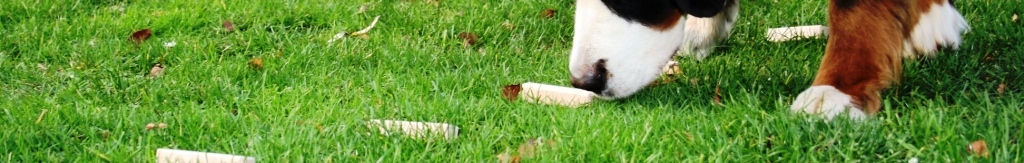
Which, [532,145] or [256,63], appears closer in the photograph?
[532,145]

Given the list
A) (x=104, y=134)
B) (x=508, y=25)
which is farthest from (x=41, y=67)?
(x=508, y=25)

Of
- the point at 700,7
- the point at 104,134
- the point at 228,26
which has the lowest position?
the point at 104,134

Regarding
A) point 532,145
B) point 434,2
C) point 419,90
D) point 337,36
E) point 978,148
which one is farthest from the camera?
point 434,2

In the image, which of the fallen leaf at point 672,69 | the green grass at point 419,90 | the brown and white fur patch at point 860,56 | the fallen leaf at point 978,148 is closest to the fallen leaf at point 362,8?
the green grass at point 419,90

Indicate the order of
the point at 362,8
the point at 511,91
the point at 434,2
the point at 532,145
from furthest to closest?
the point at 434,2, the point at 362,8, the point at 511,91, the point at 532,145

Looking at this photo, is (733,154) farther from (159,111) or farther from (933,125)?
(159,111)

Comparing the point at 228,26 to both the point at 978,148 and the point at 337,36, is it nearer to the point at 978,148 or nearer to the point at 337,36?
the point at 337,36

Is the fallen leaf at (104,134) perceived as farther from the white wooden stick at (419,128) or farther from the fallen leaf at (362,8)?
the fallen leaf at (362,8)

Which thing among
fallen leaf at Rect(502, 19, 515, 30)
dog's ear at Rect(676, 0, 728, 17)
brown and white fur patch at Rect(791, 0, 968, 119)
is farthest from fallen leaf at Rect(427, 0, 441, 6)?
brown and white fur patch at Rect(791, 0, 968, 119)
